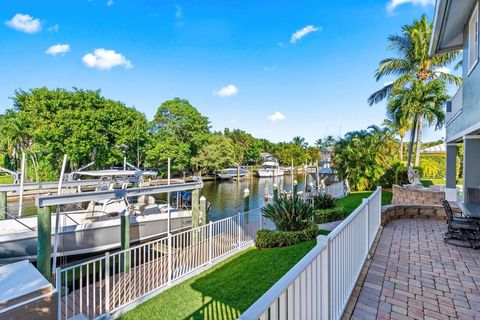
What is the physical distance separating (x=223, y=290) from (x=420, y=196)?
369 inches

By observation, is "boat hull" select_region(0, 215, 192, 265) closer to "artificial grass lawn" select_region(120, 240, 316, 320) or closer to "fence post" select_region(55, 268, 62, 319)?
"artificial grass lawn" select_region(120, 240, 316, 320)

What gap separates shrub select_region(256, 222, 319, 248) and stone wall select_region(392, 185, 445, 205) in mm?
5827

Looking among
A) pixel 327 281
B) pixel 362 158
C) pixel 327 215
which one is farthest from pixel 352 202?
pixel 327 281

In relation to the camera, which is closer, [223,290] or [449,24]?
[223,290]

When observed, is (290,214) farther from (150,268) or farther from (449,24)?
(449,24)

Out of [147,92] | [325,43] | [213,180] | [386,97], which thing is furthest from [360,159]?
[213,180]

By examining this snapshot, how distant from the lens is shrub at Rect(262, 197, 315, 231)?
24.2 feet

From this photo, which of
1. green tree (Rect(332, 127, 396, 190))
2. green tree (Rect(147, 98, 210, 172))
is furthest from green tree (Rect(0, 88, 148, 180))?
green tree (Rect(332, 127, 396, 190))

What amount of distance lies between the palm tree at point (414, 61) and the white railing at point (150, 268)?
13935 millimetres

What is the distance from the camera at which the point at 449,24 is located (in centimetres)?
742

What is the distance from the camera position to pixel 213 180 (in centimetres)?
3750

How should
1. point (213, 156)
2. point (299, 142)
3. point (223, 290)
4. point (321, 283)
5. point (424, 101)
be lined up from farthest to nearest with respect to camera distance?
point (299, 142) → point (213, 156) → point (424, 101) → point (223, 290) → point (321, 283)

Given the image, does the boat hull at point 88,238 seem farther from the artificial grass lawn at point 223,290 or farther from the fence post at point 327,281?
the fence post at point 327,281

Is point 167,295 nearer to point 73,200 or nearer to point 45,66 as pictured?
point 73,200
